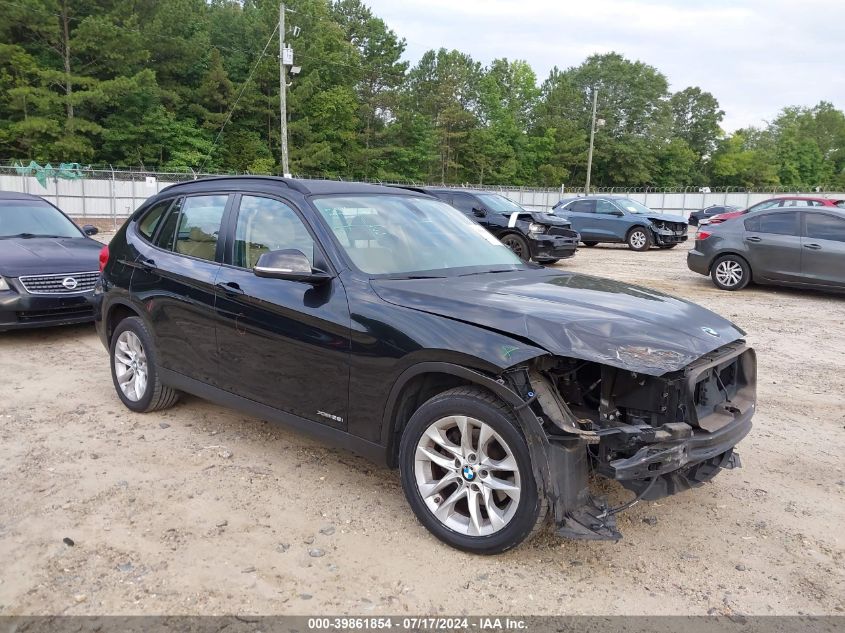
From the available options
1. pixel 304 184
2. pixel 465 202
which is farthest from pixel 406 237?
pixel 465 202

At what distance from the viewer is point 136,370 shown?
17.2 ft

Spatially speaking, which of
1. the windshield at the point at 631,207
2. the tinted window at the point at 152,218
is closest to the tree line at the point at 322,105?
the windshield at the point at 631,207

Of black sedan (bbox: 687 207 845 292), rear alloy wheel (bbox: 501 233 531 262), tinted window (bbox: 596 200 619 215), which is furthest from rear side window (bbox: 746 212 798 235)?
tinted window (bbox: 596 200 619 215)

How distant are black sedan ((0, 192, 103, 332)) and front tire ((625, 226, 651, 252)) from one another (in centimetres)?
1614

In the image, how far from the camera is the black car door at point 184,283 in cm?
447

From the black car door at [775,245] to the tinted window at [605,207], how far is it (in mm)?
9149

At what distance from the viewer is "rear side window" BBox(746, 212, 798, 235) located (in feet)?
37.6

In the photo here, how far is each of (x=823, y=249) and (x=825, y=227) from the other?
38 cm

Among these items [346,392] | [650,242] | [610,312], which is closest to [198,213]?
[346,392]

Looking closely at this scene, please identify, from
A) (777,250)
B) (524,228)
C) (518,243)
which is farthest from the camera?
(518,243)

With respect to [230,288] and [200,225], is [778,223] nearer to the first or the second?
[200,225]

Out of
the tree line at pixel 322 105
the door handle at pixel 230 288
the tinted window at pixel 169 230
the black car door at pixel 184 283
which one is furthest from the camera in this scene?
the tree line at pixel 322 105

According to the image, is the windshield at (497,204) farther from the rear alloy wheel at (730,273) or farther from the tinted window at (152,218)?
the tinted window at (152,218)

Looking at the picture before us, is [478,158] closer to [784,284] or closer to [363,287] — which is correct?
[784,284]
